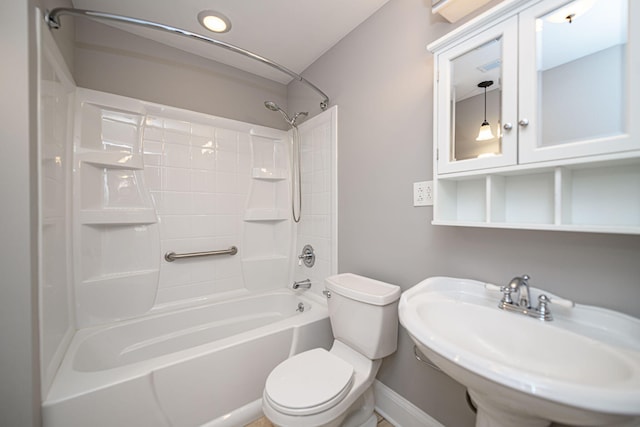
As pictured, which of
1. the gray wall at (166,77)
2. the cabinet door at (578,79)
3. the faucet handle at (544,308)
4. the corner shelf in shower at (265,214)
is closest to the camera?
the cabinet door at (578,79)

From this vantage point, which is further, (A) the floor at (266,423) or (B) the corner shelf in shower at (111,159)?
(B) the corner shelf in shower at (111,159)

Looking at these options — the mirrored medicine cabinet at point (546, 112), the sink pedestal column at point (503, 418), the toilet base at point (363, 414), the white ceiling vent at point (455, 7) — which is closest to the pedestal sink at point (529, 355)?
the sink pedestal column at point (503, 418)

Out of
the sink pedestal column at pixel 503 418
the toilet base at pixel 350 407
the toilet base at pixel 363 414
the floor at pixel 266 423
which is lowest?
the floor at pixel 266 423

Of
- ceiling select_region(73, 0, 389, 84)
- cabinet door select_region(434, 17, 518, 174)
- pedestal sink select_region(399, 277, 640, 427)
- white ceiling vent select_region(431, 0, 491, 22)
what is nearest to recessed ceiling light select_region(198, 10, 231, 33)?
ceiling select_region(73, 0, 389, 84)

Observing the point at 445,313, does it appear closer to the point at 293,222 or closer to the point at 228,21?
the point at 293,222

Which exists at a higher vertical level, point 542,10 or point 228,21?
point 228,21

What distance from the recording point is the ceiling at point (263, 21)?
1464 millimetres

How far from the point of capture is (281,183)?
235cm

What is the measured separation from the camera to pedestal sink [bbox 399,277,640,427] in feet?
1.60

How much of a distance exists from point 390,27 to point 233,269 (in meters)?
2.05

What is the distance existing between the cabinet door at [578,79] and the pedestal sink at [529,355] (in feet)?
1.72

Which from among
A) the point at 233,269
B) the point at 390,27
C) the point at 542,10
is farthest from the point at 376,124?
the point at 233,269

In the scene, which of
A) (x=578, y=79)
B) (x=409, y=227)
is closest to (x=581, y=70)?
(x=578, y=79)

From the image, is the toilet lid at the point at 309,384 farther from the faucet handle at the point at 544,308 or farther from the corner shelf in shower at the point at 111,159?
the corner shelf in shower at the point at 111,159
